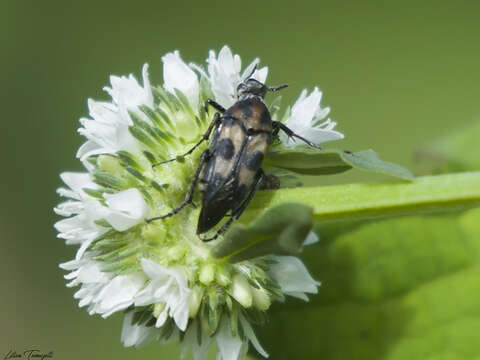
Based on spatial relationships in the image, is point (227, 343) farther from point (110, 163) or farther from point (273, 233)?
point (110, 163)

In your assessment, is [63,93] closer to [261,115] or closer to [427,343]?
[261,115]

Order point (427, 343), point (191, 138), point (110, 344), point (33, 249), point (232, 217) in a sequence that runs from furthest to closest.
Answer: point (33, 249), point (110, 344), point (427, 343), point (191, 138), point (232, 217)

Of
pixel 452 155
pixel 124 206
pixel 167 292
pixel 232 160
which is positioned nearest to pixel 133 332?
pixel 167 292

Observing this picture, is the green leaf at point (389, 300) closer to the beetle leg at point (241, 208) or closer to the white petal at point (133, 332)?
the white petal at point (133, 332)

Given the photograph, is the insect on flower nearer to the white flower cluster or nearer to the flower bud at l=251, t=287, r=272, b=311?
the white flower cluster

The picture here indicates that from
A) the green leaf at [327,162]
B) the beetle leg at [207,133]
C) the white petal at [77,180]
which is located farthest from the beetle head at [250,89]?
the white petal at [77,180]

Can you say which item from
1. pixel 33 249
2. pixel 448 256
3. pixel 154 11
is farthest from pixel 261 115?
pixel 154 11
